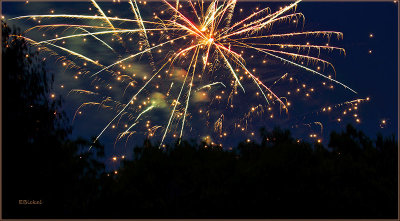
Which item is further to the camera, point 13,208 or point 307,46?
point 307,46

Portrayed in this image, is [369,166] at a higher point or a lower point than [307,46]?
lower

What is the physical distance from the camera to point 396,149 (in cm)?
1006

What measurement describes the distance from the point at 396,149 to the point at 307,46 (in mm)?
6919

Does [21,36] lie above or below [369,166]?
above

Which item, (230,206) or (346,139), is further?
(346,139)

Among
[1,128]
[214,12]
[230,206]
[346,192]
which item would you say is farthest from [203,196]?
[214,12]

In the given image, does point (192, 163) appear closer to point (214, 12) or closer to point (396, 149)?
point (396, 149)

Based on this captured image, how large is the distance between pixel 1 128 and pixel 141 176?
5.01m

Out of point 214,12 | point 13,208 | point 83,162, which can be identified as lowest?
point 13,208

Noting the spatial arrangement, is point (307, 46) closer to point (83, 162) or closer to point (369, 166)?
point (369, 166)

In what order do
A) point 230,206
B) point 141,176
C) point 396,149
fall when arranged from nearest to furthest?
1. point 230,206
2. point 141,176
3. point 396,149

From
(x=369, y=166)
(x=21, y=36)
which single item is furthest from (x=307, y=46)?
(x=21, y=36)

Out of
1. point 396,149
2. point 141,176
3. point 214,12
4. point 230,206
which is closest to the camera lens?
point 230,206

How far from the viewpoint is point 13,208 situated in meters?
9.57
